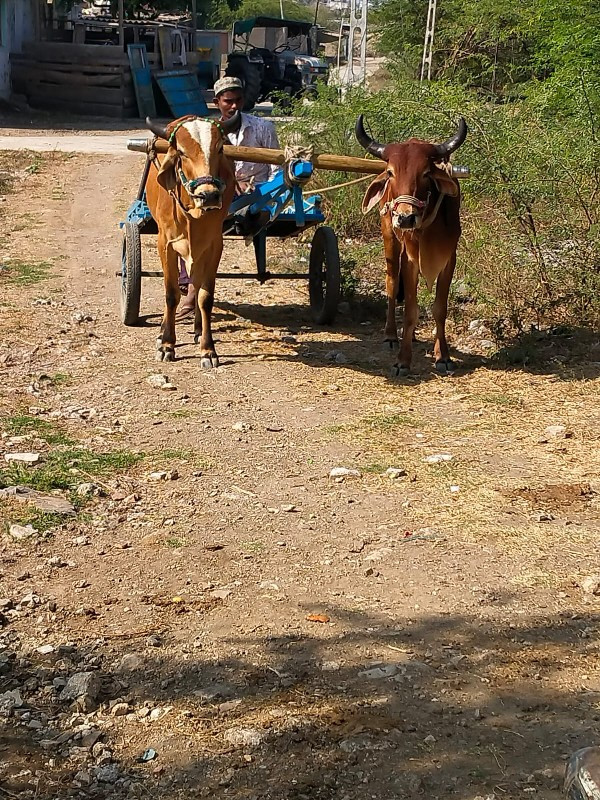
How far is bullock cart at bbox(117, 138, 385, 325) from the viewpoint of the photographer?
7.60 meters

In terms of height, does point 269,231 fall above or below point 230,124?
below

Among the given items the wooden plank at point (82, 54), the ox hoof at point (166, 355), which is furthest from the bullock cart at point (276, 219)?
the wooden plank at point (82, 54)

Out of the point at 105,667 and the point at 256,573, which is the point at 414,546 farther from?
the point at 105,667

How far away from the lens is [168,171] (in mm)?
7363

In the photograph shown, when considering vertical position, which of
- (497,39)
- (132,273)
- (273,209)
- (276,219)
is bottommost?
(132,273)

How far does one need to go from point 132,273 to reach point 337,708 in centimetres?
548

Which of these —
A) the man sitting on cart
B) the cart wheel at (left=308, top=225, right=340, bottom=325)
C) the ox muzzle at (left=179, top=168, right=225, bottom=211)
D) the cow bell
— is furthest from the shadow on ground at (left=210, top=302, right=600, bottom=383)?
the ox muzzle at (left=179, top=168, right=225, bottom=211)

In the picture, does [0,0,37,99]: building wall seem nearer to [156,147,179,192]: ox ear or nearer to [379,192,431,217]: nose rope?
[156,147,179,192]: ox ear

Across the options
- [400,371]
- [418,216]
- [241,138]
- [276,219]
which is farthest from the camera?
[241,138]

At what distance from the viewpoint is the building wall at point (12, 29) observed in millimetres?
27934

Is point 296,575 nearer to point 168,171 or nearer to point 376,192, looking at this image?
point 168,171

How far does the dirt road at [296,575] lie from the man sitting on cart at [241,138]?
3.26 feet

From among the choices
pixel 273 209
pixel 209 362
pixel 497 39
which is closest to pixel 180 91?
pixel 497 39

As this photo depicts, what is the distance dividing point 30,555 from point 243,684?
4.67ft
